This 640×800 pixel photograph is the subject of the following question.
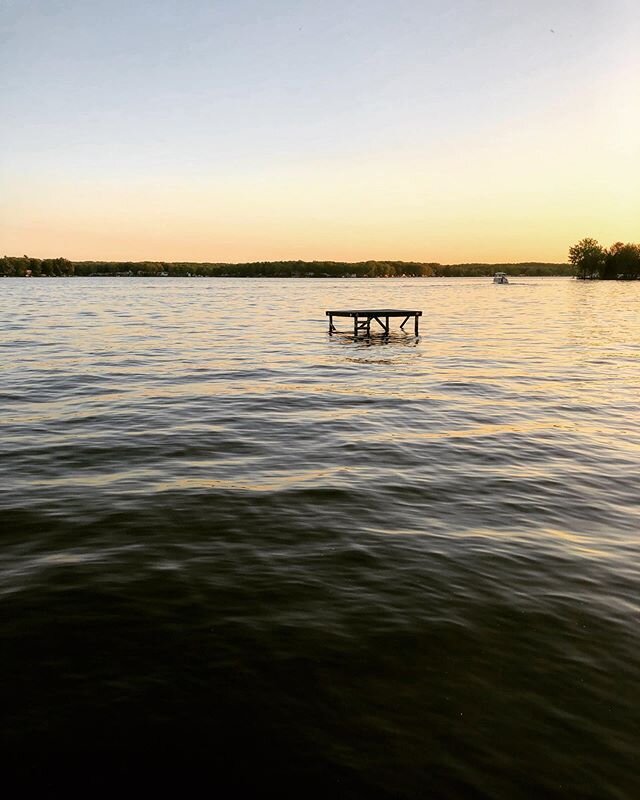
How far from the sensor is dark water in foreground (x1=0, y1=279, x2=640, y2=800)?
15.6ft

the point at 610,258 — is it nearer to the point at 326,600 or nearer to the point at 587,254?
the point at 587,254

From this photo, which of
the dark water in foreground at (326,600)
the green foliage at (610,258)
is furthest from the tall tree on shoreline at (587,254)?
the dark water in foreground at (326,600)

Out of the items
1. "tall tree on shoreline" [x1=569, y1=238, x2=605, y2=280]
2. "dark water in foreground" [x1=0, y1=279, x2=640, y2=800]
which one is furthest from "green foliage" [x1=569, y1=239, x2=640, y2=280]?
"dark water in foreground" [x1=0, y1=279, x2=640, y2=800]

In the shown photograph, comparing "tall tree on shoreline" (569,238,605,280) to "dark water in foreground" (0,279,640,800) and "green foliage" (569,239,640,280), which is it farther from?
"dark water in foreground" (0,279,640,800)

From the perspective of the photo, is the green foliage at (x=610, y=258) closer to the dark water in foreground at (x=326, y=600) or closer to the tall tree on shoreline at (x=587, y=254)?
the tall tree on shoreline at (x=587, y=254)

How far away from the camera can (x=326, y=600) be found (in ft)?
23.4

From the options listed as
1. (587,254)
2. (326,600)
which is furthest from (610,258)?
(326,600)

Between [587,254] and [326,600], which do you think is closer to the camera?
[326,600]

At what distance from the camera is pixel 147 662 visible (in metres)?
5.84

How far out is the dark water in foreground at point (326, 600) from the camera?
4.75 meters

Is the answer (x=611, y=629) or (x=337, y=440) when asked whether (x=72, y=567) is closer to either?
(x=611, y=629)

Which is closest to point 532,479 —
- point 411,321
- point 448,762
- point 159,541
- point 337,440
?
point 337,440

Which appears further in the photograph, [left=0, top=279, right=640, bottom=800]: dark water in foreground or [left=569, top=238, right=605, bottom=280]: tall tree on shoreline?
[left=569, top=238, right=605, bottom=280]: tall tree on shoreline

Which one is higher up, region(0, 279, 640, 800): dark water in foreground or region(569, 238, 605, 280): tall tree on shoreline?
region(569, 238, 605, 280): tall tree on shoreline
